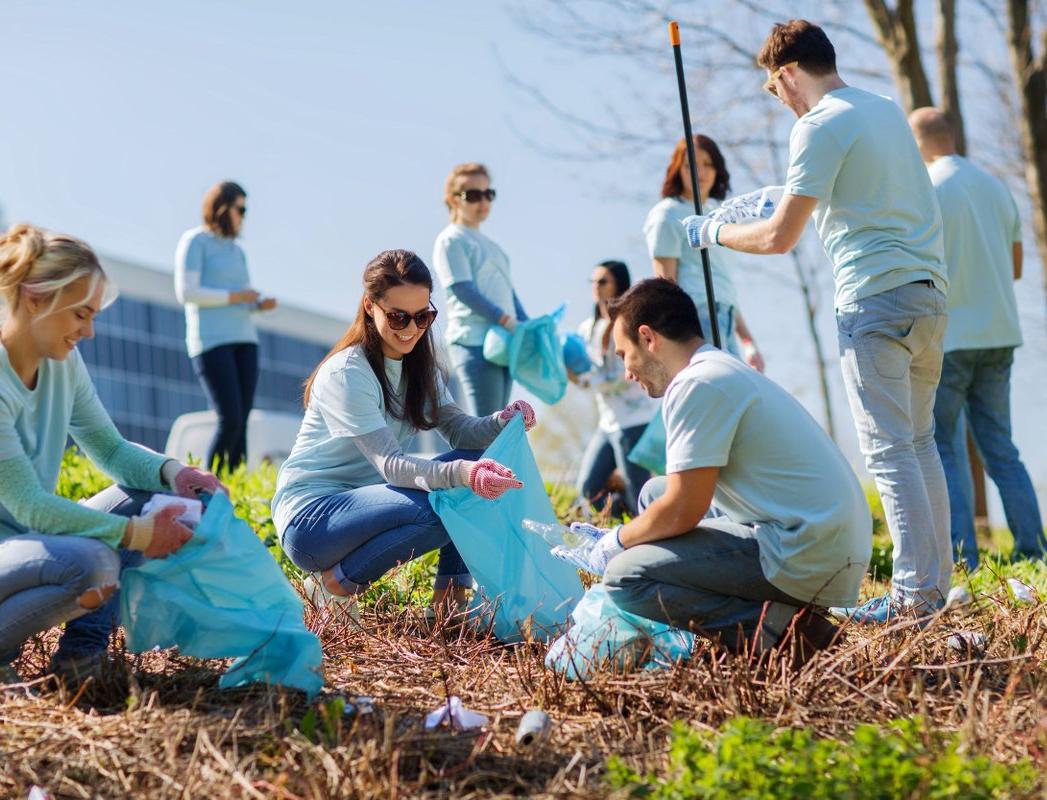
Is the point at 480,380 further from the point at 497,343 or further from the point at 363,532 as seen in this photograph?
the point at 363,532

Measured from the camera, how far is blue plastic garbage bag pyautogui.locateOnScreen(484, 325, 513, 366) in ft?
19.7

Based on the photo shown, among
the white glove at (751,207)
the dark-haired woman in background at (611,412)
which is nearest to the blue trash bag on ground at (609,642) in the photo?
the white glove at (751,207)

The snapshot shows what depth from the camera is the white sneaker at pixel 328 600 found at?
409 centimetres

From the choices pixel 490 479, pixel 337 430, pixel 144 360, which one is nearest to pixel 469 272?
pixel 337 430

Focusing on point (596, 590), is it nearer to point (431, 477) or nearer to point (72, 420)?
point (431, 477)

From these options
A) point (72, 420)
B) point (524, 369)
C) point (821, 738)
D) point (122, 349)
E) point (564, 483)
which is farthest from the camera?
point (122, 349)

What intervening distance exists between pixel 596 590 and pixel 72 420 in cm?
154

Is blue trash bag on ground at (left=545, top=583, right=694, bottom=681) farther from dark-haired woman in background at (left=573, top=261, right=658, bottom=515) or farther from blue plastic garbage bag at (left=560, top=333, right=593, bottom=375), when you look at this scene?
blue plastic garbage bag at (left=560, top=333, right=593, bottom=375)

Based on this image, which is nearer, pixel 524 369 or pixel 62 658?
pixel 62 658

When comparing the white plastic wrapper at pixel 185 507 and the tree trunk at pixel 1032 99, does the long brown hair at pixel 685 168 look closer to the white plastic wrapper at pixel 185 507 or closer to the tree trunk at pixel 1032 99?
the white plastic wrapper at pixel 185 507

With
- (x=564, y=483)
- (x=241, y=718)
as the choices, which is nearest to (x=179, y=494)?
(x=241, y=718)

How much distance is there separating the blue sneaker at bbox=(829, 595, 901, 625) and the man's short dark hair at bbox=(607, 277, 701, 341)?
3.51ft

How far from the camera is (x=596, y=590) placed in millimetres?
3646

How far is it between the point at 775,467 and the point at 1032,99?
331 inches
